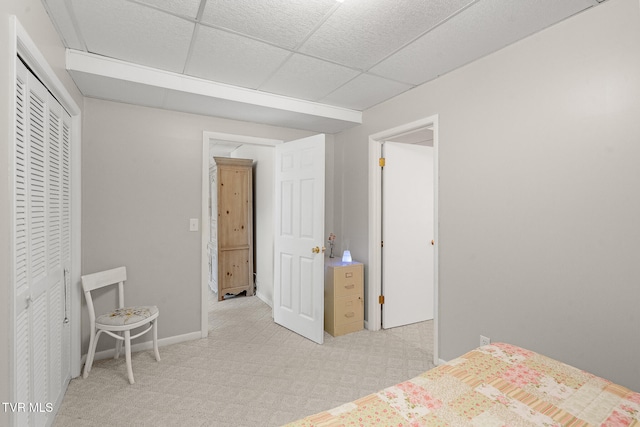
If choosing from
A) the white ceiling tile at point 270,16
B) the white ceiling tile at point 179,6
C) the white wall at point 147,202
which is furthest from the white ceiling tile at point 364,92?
the white ceiling tile at point 179,6

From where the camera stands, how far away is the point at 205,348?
2918 millimetres

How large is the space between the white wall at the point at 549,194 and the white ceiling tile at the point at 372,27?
27.0 inches

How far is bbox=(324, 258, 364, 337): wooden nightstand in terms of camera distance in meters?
3.23

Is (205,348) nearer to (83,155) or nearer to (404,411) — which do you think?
A: (83,155)

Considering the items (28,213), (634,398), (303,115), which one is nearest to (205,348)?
(28,213)

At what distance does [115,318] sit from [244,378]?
1099 millimetres

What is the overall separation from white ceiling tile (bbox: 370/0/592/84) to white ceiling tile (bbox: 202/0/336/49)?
2.37 feet

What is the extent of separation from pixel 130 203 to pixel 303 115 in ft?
6.06

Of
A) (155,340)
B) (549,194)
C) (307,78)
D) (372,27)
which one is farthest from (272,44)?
(155,340)

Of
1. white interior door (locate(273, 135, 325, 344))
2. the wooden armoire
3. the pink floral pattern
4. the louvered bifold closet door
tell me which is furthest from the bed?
the wooden armoire

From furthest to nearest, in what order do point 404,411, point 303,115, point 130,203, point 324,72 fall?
point 303,115 < point 130,203 < point 324,72 < point 404,411

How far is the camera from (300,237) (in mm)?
3248

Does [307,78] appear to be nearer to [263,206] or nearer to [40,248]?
[40,248]

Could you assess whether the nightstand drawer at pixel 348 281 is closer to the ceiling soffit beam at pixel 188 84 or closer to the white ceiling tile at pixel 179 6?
the ceiling soffit beam at pixel 188 84
